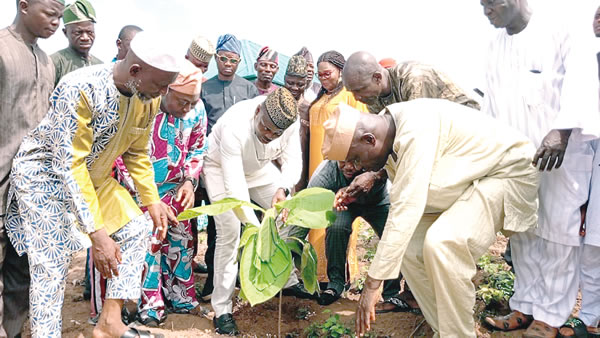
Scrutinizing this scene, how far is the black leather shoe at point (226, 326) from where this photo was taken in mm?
3080

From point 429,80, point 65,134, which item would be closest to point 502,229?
point 429,80

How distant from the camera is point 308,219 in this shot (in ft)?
8.25

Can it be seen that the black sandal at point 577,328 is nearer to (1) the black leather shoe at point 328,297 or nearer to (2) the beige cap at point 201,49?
(1) the black leather shoe at point 328,297

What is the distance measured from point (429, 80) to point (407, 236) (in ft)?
4.20

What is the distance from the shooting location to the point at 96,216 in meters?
2.27

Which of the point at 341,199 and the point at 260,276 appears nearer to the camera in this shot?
the point at 260,276

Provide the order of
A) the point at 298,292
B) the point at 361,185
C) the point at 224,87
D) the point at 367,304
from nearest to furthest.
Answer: the point at 367,304 → the point at 361,185 → the point at 298,292 → the point at 224,87

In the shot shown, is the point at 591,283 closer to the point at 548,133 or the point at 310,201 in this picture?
the point at 548,133

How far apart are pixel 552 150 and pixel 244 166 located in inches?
72.0

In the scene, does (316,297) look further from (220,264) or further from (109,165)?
(109,165)

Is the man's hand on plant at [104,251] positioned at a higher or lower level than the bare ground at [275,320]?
higher

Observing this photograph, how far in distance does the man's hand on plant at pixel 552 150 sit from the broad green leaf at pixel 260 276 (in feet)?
4.58

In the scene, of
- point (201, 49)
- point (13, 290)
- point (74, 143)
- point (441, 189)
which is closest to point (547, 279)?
point (441, 189)

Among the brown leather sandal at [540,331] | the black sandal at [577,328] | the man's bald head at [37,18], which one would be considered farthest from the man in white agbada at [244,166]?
the black sandal at [577,328]
